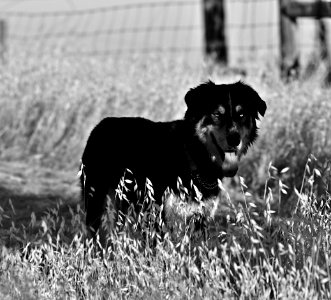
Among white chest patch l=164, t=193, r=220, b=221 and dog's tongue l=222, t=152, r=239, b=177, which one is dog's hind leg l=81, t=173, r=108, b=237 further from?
dog's tongue l=222, t=152, r=239, b=177

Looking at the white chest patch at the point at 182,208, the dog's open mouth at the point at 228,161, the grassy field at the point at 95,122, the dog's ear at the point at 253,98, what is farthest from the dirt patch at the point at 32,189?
the dog's ear at the point at 253,98

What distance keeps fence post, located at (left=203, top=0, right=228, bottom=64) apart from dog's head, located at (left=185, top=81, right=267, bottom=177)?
561 cm

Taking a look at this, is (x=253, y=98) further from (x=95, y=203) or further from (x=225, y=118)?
(x=95, y=203)

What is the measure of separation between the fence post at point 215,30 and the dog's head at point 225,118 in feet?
18.4

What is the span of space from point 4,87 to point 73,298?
6.76m

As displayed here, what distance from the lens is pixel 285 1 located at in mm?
10336

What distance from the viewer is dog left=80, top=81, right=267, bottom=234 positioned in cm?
545

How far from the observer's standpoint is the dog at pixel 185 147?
545cm

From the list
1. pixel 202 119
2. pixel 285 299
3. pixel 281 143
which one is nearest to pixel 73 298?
pixel 285 299

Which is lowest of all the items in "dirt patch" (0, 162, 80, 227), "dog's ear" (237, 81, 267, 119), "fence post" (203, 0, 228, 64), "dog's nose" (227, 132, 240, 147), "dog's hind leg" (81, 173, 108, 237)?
"dirt patch" (0, 162, 80, 227)

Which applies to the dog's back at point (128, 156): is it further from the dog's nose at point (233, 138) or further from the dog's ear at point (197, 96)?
the dog's nose at point (233, 138)

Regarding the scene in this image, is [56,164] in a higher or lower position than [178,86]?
lower

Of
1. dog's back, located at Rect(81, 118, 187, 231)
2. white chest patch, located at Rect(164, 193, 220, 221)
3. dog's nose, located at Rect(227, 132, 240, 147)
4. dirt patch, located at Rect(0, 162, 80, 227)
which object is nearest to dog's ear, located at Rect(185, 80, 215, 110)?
dog's back, located at Rect(81, 118, 187, 231)

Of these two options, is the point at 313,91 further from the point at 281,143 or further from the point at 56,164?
the point at 56,164
